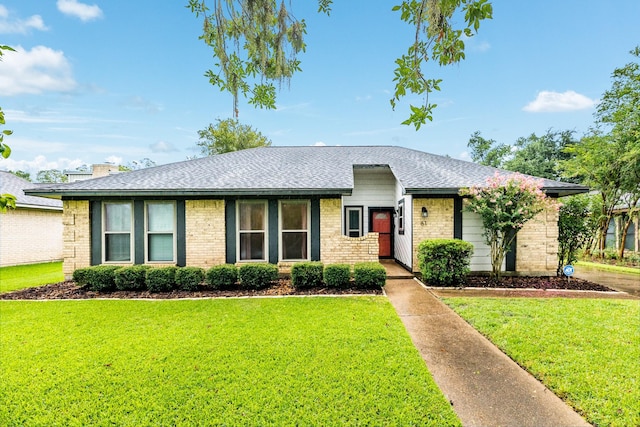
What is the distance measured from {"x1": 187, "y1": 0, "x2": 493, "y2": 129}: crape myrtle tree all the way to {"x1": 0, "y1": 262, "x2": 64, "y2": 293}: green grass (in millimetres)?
9224

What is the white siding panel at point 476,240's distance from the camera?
8484 millimetres

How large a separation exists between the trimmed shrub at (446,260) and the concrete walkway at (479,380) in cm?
235

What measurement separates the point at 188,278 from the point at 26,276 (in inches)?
280

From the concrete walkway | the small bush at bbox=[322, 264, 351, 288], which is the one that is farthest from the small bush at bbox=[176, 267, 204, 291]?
the concrete walkway

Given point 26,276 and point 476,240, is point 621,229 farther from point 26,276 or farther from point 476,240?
point 26,276

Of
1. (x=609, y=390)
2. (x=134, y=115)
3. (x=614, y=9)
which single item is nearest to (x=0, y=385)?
(x=609, y=390)

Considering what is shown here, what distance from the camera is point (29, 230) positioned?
1273 cm

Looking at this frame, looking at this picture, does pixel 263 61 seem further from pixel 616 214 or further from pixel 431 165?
pixel 616 214

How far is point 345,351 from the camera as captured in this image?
147 inches

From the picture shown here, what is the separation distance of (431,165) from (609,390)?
27.5 ft

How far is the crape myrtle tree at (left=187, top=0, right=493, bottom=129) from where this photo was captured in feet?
8.61

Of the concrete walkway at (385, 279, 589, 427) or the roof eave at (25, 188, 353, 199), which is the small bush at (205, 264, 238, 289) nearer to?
the roof eave at (25, 188, 353, 199)

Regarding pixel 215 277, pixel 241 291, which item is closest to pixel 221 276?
pixel 215 277

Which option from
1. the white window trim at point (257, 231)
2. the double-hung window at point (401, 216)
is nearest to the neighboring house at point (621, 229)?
the double-hung window at point (401, 216)
